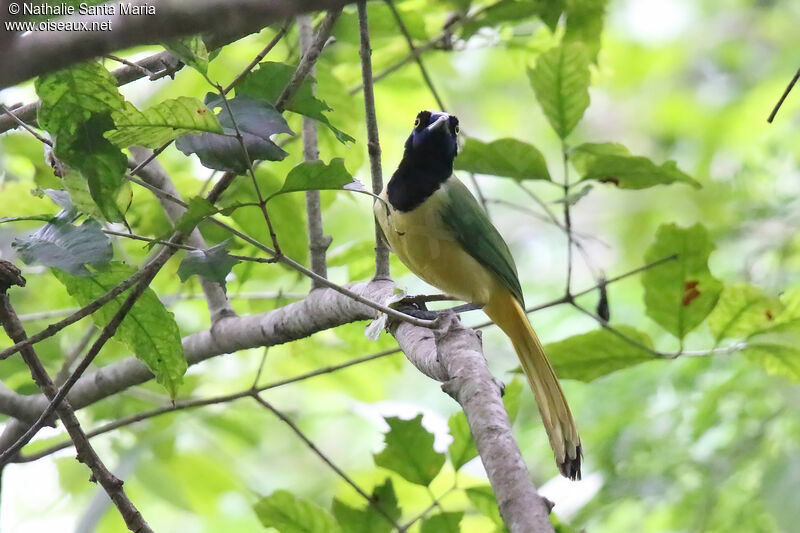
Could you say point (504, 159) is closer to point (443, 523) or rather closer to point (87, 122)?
point (443, 523)

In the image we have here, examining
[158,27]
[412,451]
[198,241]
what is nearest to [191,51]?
[158,27]

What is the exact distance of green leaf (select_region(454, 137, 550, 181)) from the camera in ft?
8.82

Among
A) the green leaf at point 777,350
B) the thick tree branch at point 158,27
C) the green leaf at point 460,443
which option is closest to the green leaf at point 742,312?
the green leaf at point 777,350

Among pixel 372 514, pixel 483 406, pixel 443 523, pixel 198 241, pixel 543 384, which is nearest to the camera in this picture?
pixel 483 406

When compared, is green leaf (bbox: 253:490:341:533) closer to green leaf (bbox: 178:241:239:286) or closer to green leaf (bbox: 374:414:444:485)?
green leaf (bbox: 374:414:444:485)

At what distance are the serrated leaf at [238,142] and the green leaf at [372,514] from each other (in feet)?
3.41

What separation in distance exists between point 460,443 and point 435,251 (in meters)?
0.77

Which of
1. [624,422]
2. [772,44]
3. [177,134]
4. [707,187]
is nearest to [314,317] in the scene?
[177,134]

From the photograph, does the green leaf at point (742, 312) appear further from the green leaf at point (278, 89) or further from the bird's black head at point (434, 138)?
the green leaf at point (278, 89)

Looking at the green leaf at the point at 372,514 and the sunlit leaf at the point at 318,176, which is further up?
the sunlit leaf at the point at 318,176

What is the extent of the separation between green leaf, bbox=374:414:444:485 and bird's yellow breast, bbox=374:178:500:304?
2.48 feet

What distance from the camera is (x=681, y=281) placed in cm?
263

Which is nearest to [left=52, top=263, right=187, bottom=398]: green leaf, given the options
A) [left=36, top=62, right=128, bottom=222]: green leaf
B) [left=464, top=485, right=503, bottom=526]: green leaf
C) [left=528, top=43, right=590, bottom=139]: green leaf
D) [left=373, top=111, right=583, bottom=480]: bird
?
[left=36, top=62, right=128, bottom=222]: green leaf

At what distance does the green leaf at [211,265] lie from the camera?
1.83m
